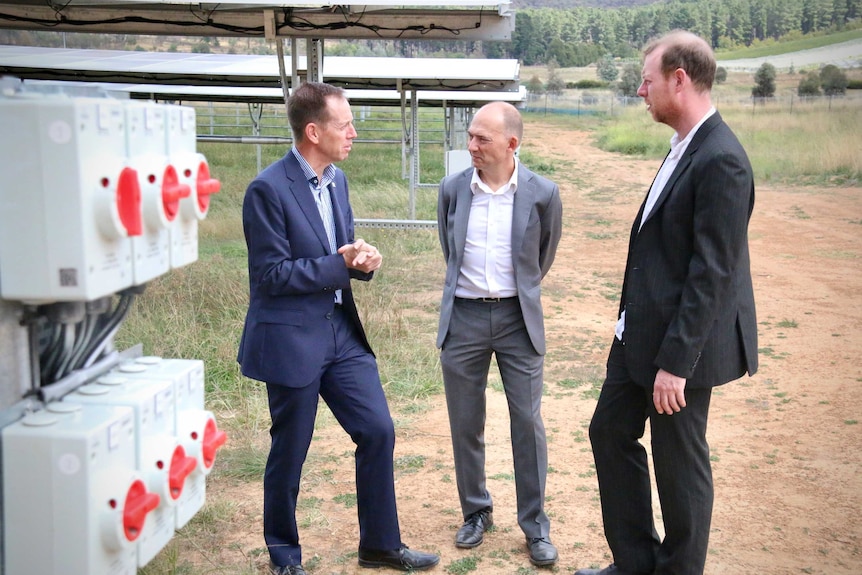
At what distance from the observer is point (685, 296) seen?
295cm

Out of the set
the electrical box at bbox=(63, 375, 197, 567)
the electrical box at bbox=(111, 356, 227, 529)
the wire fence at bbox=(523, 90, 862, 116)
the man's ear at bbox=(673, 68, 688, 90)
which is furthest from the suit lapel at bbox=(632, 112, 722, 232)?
the wire fence at bbox=(523, 90, 862, 116)

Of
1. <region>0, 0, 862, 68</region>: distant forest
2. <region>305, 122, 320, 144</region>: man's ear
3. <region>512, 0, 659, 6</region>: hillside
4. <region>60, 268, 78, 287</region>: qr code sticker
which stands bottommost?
<region>60, 268, 78, 287</region>: qr code sticker

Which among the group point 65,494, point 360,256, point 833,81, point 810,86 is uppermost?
point 833,81

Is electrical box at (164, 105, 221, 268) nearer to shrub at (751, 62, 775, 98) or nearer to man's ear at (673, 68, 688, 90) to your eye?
man's ear at (673, 68, 688, 90)

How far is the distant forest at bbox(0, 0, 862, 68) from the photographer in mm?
87562

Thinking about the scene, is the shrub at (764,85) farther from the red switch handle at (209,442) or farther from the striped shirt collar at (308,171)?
the red switch handle at (209,442)

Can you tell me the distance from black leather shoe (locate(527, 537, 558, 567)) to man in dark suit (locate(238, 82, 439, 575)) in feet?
1.95

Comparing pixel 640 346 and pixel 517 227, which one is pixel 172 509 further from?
pixel 517 227

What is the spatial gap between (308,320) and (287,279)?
0.19 meters

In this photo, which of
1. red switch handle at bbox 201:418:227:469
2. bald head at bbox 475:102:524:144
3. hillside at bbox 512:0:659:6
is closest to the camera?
red switch handle at bbox 201:418:227:469

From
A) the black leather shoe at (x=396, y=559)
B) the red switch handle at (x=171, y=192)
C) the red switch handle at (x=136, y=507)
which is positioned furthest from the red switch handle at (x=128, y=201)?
the black leather shoe at (x=396, y=559)

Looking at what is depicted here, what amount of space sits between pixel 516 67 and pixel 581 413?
24.4ft

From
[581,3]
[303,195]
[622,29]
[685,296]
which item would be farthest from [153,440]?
[581,3]

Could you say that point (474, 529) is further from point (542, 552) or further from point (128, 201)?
point (128, 201)
